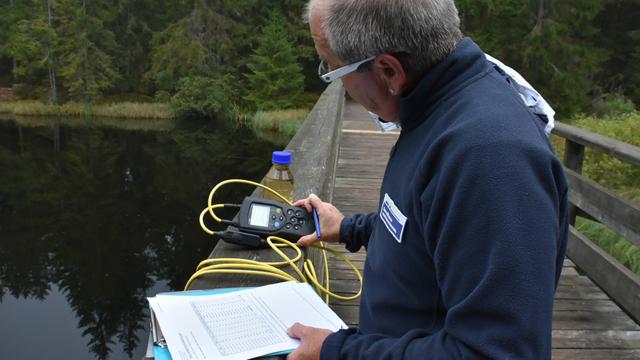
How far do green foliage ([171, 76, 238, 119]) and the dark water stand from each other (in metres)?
6.12

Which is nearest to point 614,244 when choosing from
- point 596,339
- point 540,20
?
point 596,339

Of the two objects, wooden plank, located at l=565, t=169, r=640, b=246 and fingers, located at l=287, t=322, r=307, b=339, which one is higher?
fingers, located at l=287, t=322, r=307, b=339

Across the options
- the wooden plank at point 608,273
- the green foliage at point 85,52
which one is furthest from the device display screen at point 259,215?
the green foliage at point 85,52

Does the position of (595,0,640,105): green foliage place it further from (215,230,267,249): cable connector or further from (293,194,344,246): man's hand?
(215,230,267,249): cable connector

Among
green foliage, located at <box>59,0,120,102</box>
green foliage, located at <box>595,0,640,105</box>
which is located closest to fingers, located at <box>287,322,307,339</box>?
green foliage, located at <box>595,0,640,105</box>

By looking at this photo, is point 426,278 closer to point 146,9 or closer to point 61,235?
point 61,235

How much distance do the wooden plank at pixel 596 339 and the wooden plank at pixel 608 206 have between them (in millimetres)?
466

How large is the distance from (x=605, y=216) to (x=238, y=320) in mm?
2772

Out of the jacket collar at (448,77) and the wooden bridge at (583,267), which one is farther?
the wooden bridge at (583,267)

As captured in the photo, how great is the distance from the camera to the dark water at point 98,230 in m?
10.3

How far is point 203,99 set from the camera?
31.3m

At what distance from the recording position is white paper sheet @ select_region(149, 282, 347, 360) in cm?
131

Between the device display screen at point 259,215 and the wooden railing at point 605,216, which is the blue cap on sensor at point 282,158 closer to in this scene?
the device display screen at point 259,215

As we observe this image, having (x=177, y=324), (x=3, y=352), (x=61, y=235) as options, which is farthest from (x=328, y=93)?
(x=61, y=235)
